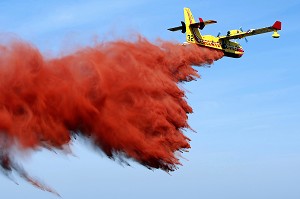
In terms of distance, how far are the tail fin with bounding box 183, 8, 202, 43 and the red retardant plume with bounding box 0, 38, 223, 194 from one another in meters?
11.3

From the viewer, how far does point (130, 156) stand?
35156mm

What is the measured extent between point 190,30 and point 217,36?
382 cm

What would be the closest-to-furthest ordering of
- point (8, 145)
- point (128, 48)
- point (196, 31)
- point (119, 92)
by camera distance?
point (8, 145) < point (119, 92) < point (128, 48) < point (196, 31)

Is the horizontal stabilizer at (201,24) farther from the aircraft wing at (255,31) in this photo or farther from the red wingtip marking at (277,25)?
the red wingtip marking at (277,25)

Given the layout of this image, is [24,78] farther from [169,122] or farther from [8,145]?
[169,122]

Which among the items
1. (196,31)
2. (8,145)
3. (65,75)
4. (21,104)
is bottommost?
(8,145)

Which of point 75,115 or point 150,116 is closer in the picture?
point 75,115

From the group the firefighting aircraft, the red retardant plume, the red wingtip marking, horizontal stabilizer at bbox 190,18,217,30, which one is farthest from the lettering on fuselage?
the red retardant plume

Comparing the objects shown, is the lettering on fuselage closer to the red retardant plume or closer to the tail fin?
the tail fin

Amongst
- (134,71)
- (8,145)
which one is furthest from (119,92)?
(8,145)

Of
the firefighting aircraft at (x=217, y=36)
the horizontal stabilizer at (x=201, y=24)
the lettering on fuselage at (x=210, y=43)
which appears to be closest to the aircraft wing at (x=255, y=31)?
the firefighting aircraft at (x=217, y=36)

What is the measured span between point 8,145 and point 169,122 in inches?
446

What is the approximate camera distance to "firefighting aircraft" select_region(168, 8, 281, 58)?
51.6 metres

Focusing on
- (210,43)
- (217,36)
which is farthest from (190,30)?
(217,36)
